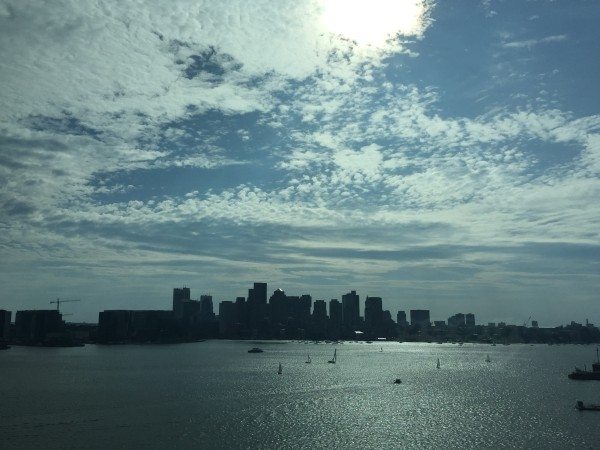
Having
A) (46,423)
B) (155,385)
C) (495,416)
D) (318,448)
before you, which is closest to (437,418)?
(495,416)

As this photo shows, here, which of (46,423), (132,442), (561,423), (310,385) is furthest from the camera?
(310,385)

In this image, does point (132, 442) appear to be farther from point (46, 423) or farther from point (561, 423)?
point (561, 423)

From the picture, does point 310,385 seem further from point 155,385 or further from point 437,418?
point 437,418

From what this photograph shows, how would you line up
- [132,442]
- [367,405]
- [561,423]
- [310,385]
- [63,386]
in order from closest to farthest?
[132,442] → [561,423] → [367,405] → [63,386] → [310,385]

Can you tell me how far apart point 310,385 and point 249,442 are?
282 feet

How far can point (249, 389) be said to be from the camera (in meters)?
154

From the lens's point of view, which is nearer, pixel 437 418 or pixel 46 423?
pixel 46 423

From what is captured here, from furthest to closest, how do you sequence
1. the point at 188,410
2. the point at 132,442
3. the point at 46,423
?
the point at 188,410 < the point at 46,423 < the point at 132,442

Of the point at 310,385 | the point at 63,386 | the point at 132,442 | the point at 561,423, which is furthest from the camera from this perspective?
the point at 310,385

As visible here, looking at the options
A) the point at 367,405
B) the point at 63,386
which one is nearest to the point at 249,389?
the point at 367,405

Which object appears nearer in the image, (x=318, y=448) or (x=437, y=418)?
(x=318, y=448)

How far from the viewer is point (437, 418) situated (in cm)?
11206

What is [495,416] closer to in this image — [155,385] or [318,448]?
[318,448]

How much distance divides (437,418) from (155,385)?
86055 millimetres
